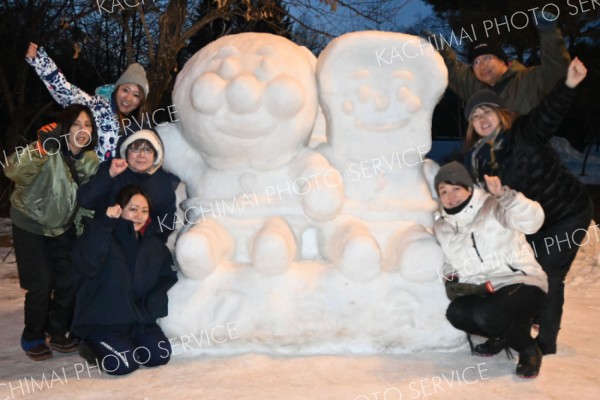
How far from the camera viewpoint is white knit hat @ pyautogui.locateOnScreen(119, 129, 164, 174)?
332 centimetres

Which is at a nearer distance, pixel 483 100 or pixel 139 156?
pixel 483 100

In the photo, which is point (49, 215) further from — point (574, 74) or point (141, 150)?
point (574, 74)

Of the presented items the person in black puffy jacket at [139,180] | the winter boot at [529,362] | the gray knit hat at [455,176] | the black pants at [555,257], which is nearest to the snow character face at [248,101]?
the person in black puffy jacket at [139,180]

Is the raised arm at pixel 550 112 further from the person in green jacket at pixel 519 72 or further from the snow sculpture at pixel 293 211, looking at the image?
the snow sculpture at pixel 293 211

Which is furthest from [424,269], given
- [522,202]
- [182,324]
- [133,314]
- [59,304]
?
[59,304]

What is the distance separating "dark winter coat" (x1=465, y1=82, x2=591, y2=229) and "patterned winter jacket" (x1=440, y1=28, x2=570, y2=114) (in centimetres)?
31

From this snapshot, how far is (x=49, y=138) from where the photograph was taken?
3.31m

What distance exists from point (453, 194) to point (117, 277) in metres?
1.77

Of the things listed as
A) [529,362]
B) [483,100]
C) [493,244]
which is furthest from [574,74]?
[529,362]

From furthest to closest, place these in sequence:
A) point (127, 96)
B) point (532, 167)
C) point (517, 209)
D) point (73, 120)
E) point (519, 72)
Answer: point (127, 96), point (519, 72), point (73, 120), point (532, 167), point (517, 209)

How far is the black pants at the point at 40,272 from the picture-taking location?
3336 mm

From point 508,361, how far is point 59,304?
250 cm

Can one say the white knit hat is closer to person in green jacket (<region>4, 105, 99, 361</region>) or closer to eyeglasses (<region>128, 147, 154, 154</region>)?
eyeglasses (<region>128, 147, 154, 154</region>)

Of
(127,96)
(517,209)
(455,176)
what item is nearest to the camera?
(517,209)
